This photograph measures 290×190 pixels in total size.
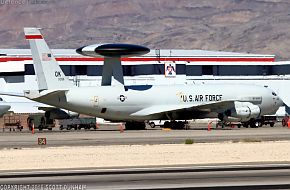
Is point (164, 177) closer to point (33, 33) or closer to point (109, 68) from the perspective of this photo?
point (33, 33)

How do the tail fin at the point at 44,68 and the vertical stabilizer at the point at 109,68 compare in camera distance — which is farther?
the vertical stabilizer at the point at 109,68

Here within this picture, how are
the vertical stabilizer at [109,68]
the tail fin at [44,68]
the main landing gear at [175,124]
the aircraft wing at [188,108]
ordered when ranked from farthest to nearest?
the vertical stabilizer at [109,68] < the main landing gear at [175,124] < the aircraft wing at [188,108] < the tail fin at [44,68]

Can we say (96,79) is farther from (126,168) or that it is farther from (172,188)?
(172,188)

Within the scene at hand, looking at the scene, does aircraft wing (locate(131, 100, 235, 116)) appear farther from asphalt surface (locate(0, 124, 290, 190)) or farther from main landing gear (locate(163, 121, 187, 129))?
asphalt surface (locate(0, 124, 290, 190))

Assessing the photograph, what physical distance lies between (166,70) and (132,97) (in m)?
51.7

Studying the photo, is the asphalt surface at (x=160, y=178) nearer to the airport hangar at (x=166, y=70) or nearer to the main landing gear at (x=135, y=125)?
the main landing gear at (x=135, y=125)

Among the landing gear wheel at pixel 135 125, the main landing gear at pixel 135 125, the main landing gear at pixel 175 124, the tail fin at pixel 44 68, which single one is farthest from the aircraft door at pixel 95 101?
the main landing gear at pixel 175 124

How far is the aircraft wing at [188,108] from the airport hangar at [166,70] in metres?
36.0

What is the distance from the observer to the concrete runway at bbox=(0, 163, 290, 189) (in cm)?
3497

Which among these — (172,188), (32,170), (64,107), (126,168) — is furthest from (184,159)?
(64,107)

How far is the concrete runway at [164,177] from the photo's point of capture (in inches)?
1377

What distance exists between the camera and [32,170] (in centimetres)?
4284

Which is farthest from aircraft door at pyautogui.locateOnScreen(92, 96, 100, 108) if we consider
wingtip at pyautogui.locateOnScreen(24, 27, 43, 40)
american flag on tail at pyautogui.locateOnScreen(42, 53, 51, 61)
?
wingtip at pyautogui.locateOnScreen(24, 27, 43, 40)

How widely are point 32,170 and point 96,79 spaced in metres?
→ 90.6
